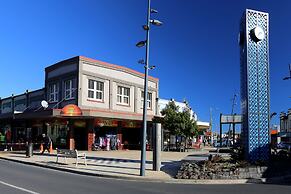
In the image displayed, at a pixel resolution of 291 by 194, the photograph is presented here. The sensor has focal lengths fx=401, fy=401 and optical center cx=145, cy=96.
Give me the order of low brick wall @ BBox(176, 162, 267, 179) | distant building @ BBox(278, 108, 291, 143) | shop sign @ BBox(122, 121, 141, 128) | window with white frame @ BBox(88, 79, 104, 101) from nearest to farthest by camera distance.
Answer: low brick wall @ BBox(176, 162, 267, 179), window with white frame @ BBox(88, 79, 104, 101), shop sign @ BBox(122, 121, 141, 128), distant building @ BBox(278, 108, 291, 143)

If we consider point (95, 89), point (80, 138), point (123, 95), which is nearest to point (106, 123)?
point (80, 138)

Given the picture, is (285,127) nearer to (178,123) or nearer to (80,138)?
(178,123)

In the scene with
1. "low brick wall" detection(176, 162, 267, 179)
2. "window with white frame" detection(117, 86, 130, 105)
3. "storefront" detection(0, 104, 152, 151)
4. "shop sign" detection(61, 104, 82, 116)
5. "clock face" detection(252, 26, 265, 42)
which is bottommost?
"low brick wall" detection(176, 162, 267, 179)

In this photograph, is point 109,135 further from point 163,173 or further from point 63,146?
point 163,173

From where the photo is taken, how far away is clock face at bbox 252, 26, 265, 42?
19.9 m

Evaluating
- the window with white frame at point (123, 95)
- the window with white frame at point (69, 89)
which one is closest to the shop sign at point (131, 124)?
the window with white frame at point (123, 95)

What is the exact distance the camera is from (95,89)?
127 ft

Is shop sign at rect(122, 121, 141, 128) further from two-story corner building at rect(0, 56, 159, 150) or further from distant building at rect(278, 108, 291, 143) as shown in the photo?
distant building at rect(278, 108, 291, 143)

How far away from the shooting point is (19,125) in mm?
46750

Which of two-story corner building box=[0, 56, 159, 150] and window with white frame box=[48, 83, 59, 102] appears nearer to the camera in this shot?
two-story corner building box=[0, 56, 159, 150]

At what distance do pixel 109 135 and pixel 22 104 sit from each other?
17996 mm

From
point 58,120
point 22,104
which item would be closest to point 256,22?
point 58,120

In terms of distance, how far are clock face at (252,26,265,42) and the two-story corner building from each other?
1823cm

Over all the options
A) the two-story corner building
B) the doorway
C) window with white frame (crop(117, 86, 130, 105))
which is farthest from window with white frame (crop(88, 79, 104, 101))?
the doorway
